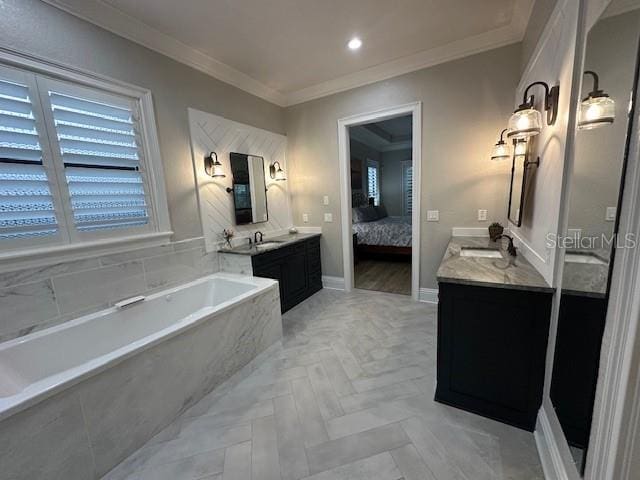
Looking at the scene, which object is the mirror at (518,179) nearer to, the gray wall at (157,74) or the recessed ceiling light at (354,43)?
the recessed ceiling light at (354,43)

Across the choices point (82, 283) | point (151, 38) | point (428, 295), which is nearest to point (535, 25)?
point (428, 295)

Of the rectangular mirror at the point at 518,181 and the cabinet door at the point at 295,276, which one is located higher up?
the rectangular mirror at the point at 518,181

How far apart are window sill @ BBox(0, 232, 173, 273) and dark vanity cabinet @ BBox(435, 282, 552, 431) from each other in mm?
2449

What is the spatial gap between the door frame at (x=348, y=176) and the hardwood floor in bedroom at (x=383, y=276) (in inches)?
13.8

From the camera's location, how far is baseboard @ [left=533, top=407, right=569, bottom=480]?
3.68 feet

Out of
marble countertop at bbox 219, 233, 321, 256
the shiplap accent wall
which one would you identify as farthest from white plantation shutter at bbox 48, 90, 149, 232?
marble countertop at bbox 219, 233, 321, 256

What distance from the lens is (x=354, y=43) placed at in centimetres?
254

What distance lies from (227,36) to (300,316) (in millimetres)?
2965

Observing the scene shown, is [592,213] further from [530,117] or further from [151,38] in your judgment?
[151,38]

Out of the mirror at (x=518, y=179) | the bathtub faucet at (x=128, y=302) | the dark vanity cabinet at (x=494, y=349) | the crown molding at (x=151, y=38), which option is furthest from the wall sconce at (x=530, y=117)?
the bathtub faucet at (x=128, y=302)

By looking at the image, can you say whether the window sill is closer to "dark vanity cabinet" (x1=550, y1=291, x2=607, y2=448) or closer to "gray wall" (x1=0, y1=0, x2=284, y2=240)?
"gray wall" (x1=0, y1=0, x2=284, y2=240)

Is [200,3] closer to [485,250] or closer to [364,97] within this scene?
[364,97]

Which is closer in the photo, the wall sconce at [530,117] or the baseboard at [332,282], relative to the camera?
Result: the wall sconce at [530,117]

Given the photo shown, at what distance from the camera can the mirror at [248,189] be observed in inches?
121
